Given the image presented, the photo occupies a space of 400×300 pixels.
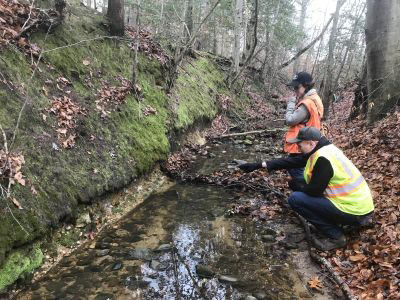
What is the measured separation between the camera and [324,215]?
16.9 feet

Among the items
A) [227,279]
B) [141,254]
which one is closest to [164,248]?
[141,254]

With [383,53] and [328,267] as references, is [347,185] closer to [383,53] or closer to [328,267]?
[328,267]

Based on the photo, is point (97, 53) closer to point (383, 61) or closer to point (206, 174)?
point (206, 174)

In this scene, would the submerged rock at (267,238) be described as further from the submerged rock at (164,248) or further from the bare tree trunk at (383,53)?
the bare tree trunk at (383,53)

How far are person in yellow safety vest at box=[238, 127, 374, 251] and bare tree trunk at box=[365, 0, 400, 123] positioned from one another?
4383 millimetres

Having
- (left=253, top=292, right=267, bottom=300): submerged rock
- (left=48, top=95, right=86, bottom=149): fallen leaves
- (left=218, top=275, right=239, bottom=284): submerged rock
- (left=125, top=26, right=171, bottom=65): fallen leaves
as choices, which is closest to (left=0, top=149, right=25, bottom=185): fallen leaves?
→ (left=48, top=95, right=86, bottom=149): fallen leaves

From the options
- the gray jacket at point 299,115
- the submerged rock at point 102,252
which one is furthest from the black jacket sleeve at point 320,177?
the submerged rock at point 102,252

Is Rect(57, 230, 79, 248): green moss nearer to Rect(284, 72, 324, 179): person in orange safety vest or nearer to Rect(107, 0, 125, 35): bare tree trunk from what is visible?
Rect(284, 72, 324, 179): person in orange safety vest

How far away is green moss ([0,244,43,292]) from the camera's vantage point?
13.7ft

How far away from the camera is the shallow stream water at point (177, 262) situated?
4414 mm

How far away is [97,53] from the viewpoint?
923 cm

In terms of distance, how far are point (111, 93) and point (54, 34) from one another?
1.83 m

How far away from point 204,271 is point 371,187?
3326 mm

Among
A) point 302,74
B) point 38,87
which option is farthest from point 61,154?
point 302,74
